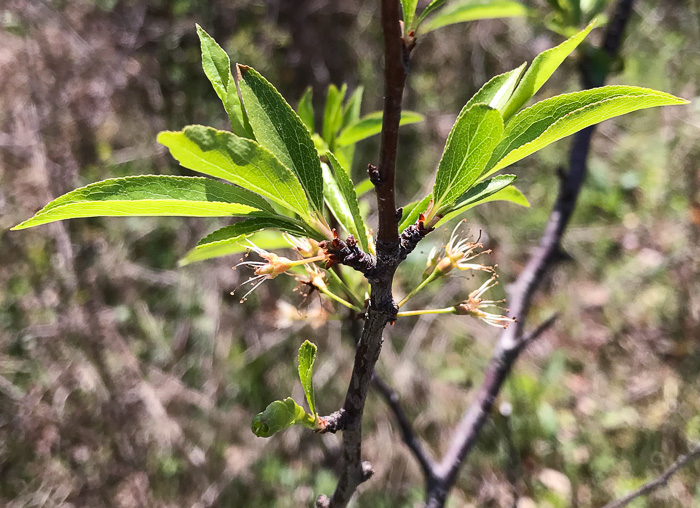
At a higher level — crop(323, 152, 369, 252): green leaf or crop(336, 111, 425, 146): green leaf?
crop(336, 111, 425, 146): green leaf

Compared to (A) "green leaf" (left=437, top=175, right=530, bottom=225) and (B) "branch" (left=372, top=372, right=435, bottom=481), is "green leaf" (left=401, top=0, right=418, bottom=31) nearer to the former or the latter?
A: (A) "green leaf" (left=437, top=175, right=530, bottom=225)

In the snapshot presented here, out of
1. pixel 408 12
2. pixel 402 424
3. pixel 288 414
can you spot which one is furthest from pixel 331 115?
pixel 402 424

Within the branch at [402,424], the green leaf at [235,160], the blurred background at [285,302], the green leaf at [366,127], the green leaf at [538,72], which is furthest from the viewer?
the blurred background at [285,302]

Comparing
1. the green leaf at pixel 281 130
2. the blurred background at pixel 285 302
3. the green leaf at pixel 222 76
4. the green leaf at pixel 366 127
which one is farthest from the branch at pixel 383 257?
the blurred background at pixel 285 302

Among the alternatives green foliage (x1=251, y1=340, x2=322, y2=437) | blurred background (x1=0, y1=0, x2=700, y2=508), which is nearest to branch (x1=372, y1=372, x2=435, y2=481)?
green foliage (x1=251, y1=340, x2=322, y2=437)

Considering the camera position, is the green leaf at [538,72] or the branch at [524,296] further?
the branch at [524,296]

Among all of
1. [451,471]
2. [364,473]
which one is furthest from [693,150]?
[364,473]

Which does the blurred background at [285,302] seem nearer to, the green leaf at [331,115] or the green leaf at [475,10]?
the green leaf at [475,10]

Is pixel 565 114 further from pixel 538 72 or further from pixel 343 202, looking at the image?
pixel 343 202
